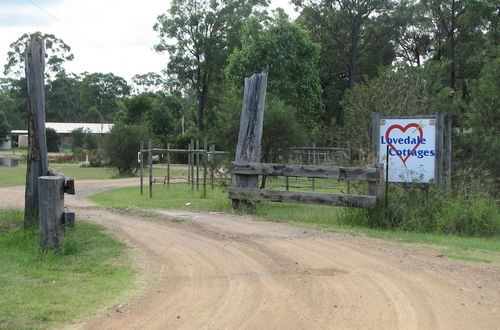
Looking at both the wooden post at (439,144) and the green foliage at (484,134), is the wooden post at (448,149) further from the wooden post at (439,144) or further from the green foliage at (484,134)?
the green foliage at (484,134)

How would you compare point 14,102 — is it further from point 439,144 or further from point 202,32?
point 439,144

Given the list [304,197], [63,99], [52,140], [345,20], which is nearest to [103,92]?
[63,99]

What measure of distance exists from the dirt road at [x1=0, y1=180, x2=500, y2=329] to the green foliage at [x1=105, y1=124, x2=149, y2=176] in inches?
1030

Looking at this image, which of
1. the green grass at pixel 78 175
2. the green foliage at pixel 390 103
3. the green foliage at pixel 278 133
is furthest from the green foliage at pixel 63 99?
the green foliage at pixel 278 133

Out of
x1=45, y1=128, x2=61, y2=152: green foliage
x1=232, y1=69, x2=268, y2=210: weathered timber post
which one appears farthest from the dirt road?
x1=45, y1=128, x2=61, y2=152: green foliage

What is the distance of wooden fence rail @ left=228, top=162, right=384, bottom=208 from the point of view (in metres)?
11.0

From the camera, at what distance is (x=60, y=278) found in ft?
20.8

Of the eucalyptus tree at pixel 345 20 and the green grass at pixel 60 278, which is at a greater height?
the eucalyptus tree at pixel 345 20

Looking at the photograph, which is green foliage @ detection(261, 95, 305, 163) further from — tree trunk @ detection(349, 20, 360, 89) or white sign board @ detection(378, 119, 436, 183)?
tree trunk @ detection(349, 20, 360, 89)

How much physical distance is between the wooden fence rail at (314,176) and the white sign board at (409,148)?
953 mm

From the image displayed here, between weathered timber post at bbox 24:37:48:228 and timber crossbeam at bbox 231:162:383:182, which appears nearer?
weathered timber post at bbox 24:37:48:228

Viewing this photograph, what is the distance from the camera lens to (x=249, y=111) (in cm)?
1372

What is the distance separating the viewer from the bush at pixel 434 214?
1048cm

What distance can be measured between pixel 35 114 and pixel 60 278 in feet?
11.4
